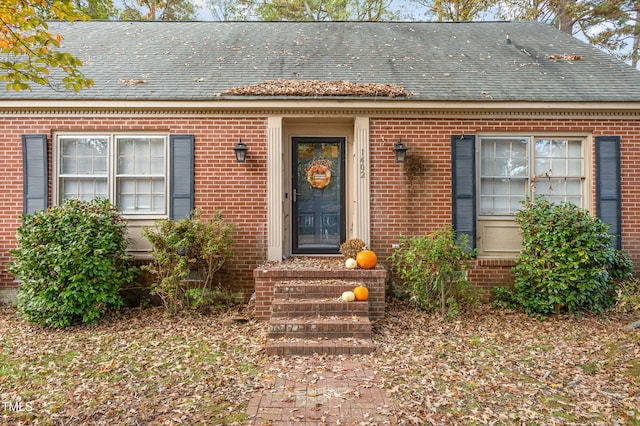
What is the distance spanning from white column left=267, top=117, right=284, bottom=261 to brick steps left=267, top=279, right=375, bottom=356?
3.82 feet

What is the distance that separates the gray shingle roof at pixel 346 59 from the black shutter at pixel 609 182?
0.75 m

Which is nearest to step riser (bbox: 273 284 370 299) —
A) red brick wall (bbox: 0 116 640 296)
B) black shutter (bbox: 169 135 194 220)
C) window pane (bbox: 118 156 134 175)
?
red brick wall (bbox: 0 116 640 296)

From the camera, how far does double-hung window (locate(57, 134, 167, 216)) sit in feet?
20.1

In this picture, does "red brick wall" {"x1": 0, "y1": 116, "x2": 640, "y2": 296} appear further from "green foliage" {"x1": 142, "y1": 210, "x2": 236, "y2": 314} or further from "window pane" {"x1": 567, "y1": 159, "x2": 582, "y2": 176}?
"window pane" {"x1": 567, "y1": 159, "x2": 582, "y2": 176}

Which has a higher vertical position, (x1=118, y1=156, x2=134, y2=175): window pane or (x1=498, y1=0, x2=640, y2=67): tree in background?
(x1=498, y1=0, x2=640, y2=67): tree in background

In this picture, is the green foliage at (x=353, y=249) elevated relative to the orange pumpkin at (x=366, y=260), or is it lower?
elevated

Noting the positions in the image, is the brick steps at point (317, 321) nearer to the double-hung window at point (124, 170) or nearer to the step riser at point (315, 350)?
the step riser at point (315, 350)

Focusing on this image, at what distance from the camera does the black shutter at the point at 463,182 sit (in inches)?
238

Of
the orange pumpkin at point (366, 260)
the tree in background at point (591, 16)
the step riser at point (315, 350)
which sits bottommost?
the step riser at point (315, 350)

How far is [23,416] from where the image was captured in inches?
115

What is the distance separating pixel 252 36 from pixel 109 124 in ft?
12.9

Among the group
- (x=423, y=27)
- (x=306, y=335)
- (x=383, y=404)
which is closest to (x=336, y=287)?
(x=306, y=335)

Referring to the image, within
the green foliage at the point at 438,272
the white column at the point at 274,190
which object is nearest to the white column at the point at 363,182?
the green foliage at the point at 438,272

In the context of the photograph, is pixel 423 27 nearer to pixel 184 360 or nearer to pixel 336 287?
pixel 336 287
